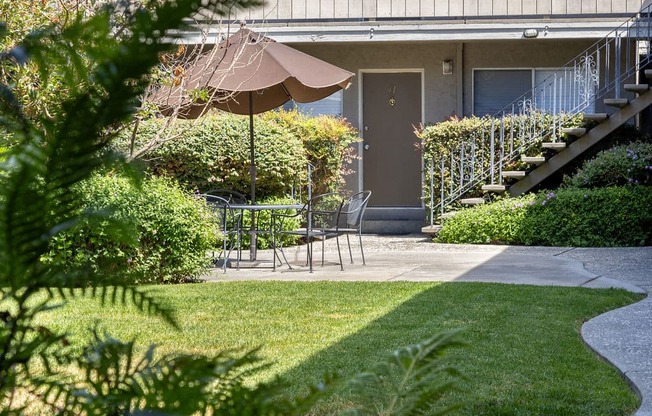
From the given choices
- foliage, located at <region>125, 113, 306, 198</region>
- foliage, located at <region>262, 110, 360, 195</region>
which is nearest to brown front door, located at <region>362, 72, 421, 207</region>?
foliage, located at <region>262, 110, 360, 195</region>

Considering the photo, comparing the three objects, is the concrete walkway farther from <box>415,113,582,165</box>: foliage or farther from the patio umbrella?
<box>415,113,582,165</box>: foliage

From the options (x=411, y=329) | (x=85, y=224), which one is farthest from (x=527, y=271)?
(x=85, y=224)

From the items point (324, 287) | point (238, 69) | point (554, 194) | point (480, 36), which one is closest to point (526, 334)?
point (324, 287)

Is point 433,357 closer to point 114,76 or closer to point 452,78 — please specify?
point 114,76

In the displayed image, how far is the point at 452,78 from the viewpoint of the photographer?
16578mm

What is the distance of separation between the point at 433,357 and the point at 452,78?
16.3m

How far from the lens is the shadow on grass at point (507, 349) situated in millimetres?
4496

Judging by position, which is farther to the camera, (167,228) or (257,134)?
(257,134)

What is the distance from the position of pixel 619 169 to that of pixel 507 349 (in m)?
8.92

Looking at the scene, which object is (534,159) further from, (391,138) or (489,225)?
(391,138)

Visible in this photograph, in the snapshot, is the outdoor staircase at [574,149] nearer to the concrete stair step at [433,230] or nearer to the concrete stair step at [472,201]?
the concrete stair step at [472,201]

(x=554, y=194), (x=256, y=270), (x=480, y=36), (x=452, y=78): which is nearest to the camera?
(x=256, y=270)

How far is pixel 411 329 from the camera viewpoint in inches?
250

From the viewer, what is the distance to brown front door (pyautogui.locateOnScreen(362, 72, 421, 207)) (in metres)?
16.8
